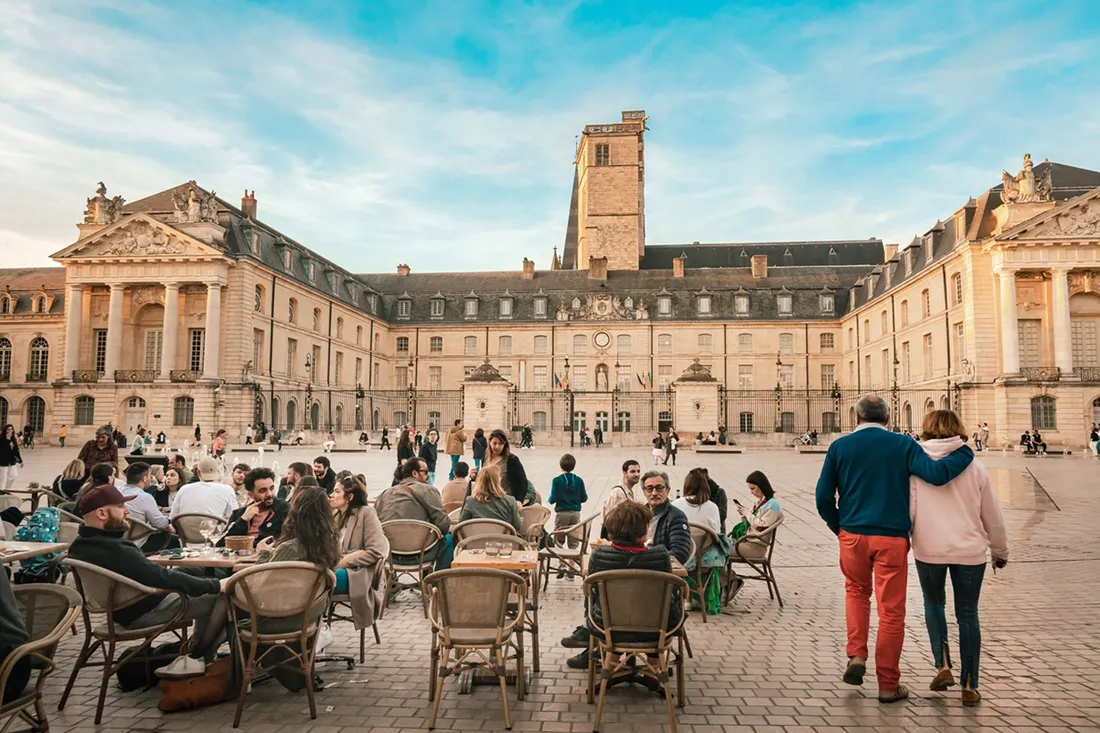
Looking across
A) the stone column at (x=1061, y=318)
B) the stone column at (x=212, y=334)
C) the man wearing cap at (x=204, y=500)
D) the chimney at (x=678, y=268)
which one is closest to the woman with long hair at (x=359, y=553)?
the man wearing cap at (x=204, y=500)

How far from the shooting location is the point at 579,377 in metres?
49.4

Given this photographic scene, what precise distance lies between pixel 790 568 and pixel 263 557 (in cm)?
566

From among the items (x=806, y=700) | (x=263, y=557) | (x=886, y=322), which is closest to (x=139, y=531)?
(x=263, y=557)

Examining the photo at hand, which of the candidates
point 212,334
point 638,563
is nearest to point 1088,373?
point 638,563

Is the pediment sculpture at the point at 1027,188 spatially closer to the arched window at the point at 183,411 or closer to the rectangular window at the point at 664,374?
the rectangular window at the point at 664,374

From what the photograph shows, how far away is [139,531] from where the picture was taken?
21.6 feet

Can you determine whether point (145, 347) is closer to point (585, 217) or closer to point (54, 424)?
point (54, 424)

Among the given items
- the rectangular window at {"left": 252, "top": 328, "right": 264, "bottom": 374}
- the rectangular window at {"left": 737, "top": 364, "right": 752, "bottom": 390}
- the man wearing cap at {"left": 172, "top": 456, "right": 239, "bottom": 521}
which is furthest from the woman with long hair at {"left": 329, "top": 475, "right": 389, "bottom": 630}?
the rectangular window at {"left": 737, "top": 364, "right": 752, "bottom": 390}

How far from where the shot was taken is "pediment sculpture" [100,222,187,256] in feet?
120

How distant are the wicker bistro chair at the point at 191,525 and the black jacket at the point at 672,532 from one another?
12.5 ft

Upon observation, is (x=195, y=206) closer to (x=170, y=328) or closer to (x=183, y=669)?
(x=170, y=328)

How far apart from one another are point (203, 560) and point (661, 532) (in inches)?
124

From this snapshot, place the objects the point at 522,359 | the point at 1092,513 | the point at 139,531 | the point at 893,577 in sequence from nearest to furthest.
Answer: the point at 893,577
the point at 139,531
the point at 1092,513
the point at 522,359

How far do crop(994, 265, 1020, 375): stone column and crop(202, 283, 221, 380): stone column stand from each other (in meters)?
34.6
